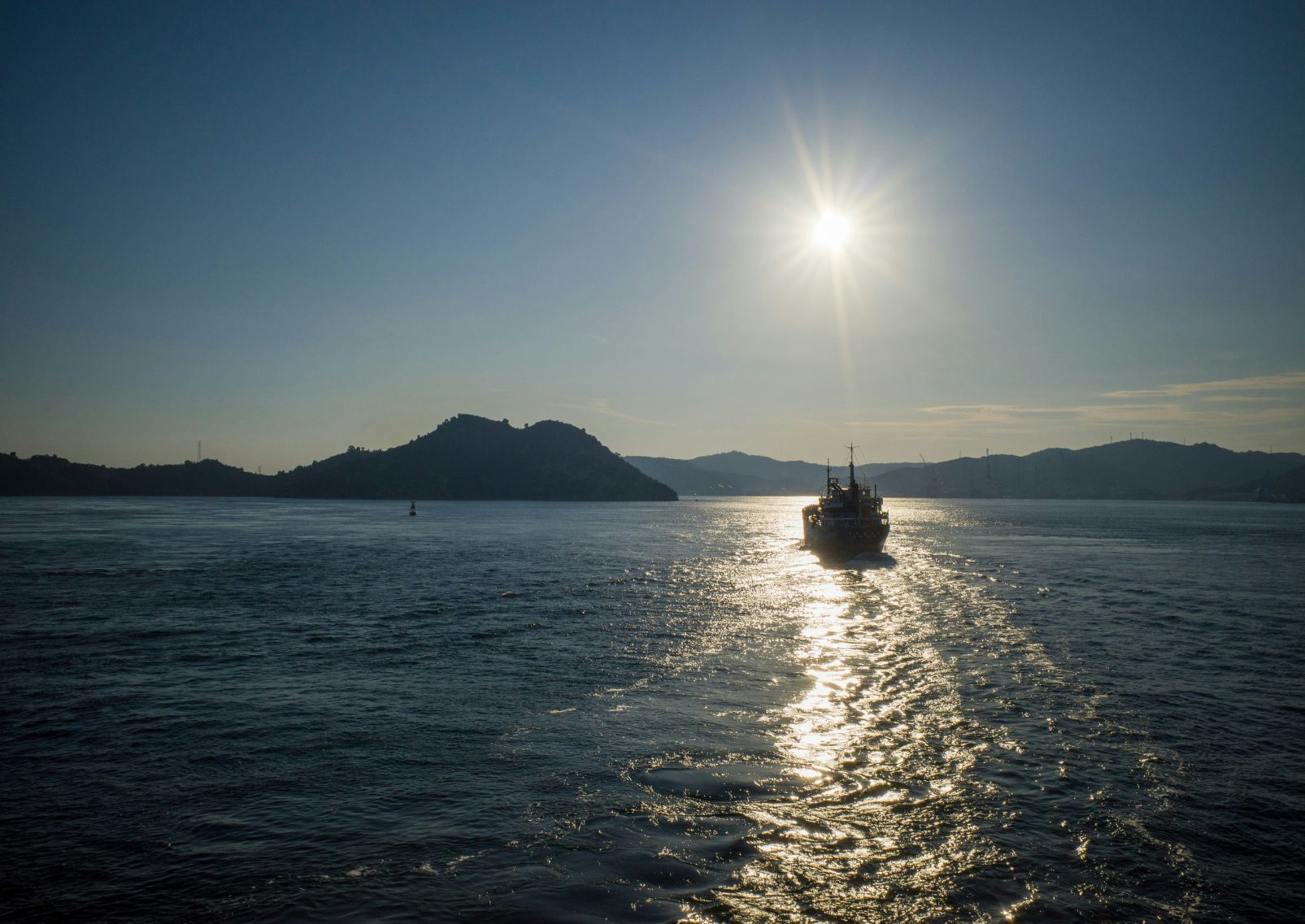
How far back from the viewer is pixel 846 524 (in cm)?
8019

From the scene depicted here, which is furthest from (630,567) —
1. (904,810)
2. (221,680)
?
(904,810)

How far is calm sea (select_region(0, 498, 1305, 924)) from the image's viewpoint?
11.0 metres

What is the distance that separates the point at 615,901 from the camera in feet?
34.8

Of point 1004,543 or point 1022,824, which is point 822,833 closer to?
point 1022,824

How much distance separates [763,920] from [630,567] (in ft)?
177

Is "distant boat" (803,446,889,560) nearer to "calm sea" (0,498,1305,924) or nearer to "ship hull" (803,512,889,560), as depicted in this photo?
"ship hull" (803,512,889,560)

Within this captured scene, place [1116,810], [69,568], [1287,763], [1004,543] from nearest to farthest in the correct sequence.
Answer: [1116,810] < [1287,763] < [69,568] < [1004,543]

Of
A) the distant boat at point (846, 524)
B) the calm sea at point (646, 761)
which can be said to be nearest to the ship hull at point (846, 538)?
the distant boat at point (846, 524)

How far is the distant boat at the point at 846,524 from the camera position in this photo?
78.8m

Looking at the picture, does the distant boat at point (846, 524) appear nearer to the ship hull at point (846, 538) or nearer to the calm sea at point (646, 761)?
the ship hull at point (846, 538)

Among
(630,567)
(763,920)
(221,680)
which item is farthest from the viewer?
(630,567)

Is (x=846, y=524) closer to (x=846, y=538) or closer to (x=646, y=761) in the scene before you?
(x=846, y=538)

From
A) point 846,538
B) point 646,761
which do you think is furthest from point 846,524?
point 646,761

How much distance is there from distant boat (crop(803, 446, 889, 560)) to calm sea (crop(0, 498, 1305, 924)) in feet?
123
